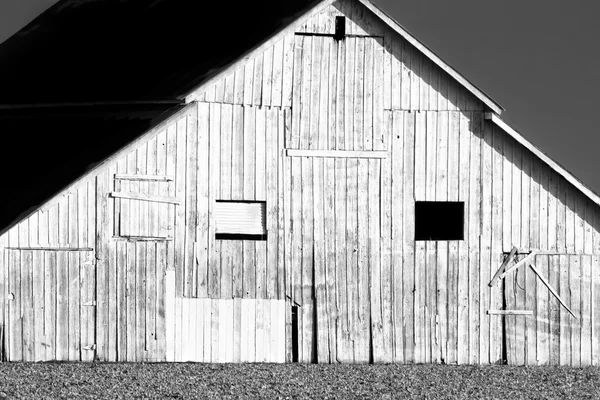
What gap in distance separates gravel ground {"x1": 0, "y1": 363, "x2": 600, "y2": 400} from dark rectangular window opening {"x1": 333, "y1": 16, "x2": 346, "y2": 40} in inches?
243

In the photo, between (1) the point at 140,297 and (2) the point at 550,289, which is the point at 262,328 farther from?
(2) the point at 550,289

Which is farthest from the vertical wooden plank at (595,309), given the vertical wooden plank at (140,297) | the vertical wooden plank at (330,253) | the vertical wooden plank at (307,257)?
the vertical wooden plank at (140,297)

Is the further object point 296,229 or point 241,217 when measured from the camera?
point 296,229

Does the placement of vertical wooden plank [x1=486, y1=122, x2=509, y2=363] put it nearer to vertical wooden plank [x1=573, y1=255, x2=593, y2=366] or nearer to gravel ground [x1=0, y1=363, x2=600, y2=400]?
gravel ground [x1=0, y1=363, x2=600, y2=400]

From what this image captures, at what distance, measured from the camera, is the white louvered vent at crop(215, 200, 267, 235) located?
27.7m

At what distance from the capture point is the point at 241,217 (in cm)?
2786

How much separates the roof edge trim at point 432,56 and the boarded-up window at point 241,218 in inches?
162

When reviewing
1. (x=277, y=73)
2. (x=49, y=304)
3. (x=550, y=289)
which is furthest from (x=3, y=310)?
(x=550, y=289)

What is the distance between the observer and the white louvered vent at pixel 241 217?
91.0ft

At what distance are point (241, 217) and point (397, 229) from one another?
3.00 meters

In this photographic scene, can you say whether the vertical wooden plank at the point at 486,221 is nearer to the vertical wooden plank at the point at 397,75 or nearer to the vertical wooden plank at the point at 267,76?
the vertical wooden plank at the point at 397,75

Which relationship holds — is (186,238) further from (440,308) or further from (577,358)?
(577,358)

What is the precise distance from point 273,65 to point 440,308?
5.56 metres

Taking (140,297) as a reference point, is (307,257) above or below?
above
